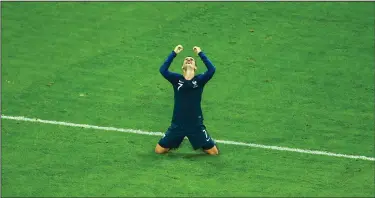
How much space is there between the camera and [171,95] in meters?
15.8

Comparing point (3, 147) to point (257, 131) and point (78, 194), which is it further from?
point (257, 131)

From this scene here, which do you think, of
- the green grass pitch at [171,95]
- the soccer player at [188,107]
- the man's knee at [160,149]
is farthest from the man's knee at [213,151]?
the man's knee at [160,149]

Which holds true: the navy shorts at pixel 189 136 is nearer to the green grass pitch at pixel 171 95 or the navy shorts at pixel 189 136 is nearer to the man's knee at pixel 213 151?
the man's knee at pixel 213 151

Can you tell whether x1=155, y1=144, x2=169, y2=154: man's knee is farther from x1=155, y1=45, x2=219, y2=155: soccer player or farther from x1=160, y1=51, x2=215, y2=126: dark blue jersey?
x1=160, y1=51, x2=215, y2=126: dark blue jersey

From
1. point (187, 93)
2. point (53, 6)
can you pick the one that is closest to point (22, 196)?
point (187, 93)

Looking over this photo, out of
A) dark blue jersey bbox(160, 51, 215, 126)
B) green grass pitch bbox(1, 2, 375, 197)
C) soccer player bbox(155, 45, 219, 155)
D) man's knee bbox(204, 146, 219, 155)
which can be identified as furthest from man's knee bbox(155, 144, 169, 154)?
man's knee bbox(204, 146, 219, 155)

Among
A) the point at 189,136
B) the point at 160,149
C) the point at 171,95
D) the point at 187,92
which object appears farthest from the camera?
the point at 171,95

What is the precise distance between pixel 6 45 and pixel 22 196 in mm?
5624

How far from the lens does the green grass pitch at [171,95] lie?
43.4 feet

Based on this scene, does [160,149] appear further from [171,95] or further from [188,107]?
[171,95]

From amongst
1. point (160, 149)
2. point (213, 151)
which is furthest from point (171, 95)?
point (213, 151)

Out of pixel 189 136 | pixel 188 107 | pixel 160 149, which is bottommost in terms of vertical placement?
pixel 160 149

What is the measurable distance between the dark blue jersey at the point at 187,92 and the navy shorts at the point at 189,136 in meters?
0.10

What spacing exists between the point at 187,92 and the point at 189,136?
0.77m
